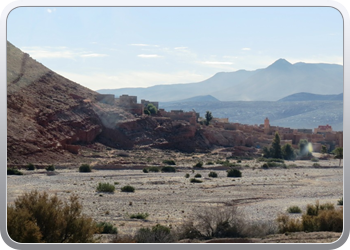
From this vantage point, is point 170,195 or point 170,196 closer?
point 170,196

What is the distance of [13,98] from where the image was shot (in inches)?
1335

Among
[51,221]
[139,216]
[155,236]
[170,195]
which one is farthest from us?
[170,195]

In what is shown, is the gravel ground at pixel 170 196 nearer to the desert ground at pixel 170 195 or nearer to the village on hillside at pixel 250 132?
the desert ground at pixel 170 195

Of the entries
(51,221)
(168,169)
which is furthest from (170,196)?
(168,169)

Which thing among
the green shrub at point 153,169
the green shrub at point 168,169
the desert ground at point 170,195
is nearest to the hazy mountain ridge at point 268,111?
the green shrub at point 168,169

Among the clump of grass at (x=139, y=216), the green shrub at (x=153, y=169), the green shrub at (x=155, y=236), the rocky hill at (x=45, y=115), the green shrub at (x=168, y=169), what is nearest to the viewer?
the green shrub at (x=155, y=236)

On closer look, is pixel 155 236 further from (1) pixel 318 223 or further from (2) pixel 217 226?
(1) pixel 318 223

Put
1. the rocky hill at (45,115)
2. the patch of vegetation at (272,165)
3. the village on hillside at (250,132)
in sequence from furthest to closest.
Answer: the village on hillside at (250,132) → the patch of vegetation at (272,165) → the rocky hill at (45,115)

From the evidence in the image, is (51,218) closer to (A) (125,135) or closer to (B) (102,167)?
(B) (102,167)

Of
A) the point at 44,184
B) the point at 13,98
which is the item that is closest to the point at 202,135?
the point at 13,98

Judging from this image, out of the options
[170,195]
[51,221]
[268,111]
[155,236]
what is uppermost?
[268,111]

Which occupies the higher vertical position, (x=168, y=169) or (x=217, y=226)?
(x=217, y=226)

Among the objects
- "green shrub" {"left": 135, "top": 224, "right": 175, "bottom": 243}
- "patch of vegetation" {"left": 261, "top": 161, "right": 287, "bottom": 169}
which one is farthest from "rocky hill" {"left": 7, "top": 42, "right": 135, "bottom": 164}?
"green shrub" {"left": 135, "top": 224, "right": 175, "bottom": 243}

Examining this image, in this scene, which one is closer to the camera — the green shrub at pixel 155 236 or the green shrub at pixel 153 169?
the green shrub at pixel 155 236
